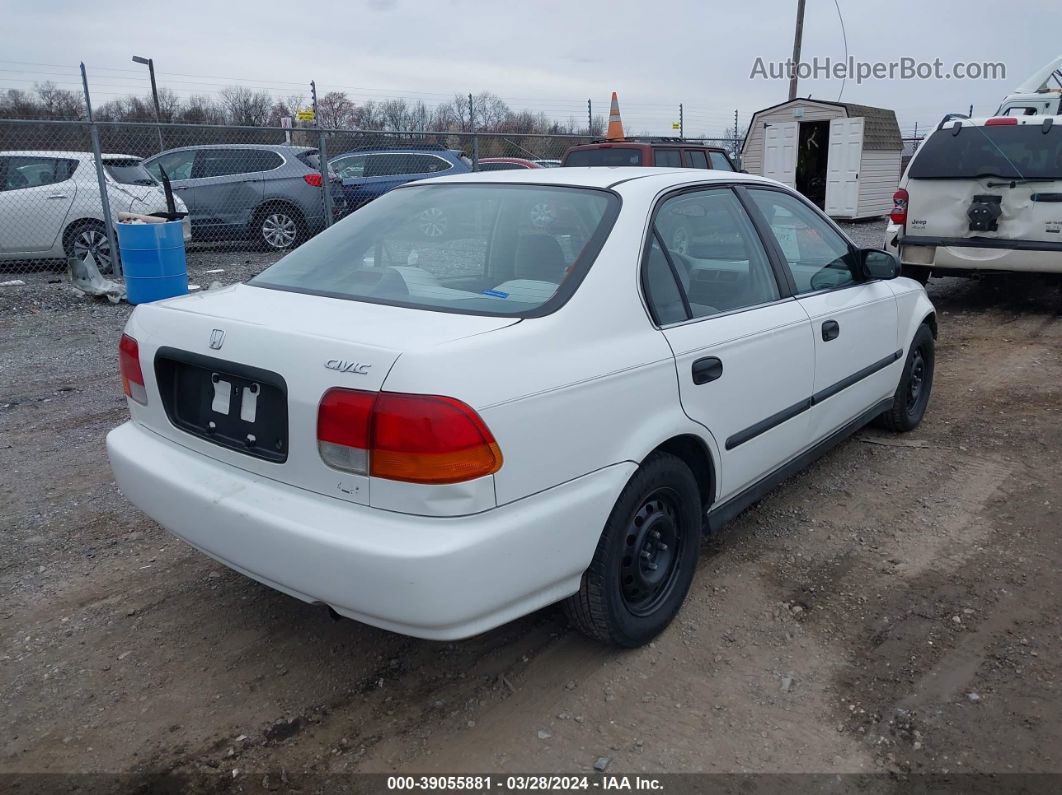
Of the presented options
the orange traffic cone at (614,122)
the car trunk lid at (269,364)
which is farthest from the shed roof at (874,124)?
the car trunk lid at (269,364)

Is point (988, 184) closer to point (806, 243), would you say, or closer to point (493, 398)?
point (806, 243)

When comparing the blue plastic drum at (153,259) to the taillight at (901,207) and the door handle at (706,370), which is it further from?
the taillight at (901,207)

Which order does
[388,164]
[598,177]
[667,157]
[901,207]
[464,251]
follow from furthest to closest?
1. [388,164]
2. [667,157]
3. [901,207]
4. [598,177]
5. [464,251]

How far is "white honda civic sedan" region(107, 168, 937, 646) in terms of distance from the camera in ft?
7.37

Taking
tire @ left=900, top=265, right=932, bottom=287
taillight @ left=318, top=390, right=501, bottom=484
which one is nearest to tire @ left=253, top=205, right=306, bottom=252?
tire @ left=900, top=265, right=932, bottom=287

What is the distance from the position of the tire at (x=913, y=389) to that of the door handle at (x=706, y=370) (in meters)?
2.28

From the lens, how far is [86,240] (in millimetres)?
10219

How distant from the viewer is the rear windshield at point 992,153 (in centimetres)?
785

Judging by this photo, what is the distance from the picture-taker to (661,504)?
9.76 feet

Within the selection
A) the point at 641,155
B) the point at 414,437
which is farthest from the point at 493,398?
the point at 641,155

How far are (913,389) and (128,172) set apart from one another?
9490 mm

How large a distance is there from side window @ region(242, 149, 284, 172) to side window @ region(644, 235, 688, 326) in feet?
34.7

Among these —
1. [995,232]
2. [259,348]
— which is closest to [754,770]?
[259,348]

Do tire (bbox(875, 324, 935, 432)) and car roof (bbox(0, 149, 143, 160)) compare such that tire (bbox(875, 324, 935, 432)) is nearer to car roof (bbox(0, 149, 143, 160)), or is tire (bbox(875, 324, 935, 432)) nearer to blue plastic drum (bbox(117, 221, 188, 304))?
blue plastic drum (bbox(117, 221, 188, 304))
